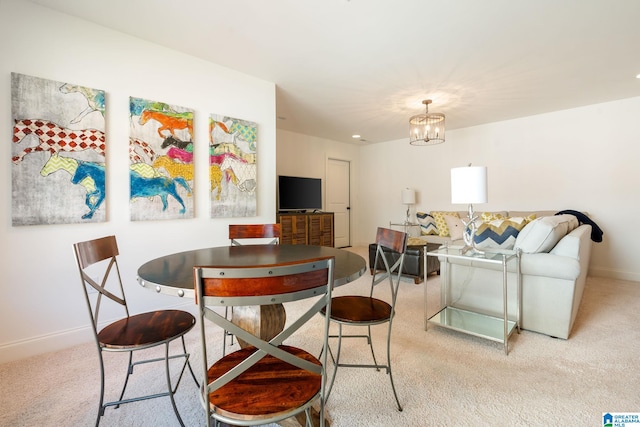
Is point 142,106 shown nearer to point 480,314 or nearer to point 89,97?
point 89,97

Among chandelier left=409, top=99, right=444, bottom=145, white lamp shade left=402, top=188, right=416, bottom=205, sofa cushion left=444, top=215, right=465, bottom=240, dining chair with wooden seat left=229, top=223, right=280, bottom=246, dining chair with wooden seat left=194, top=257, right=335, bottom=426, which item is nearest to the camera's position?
dining chair with wooden seat left=194, top=257, right=335, bottom=426

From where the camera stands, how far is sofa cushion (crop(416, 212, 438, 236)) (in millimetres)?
5074

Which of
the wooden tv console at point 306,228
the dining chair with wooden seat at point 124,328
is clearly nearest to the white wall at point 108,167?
the dining chair with wooden seat at point 124,328

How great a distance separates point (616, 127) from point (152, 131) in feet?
18.8

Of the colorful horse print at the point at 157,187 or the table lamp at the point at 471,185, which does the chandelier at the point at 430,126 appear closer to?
the table lamp at the point at 471,185

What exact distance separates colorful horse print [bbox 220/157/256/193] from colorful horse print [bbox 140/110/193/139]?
1.46ft

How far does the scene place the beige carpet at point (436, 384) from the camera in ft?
4.67

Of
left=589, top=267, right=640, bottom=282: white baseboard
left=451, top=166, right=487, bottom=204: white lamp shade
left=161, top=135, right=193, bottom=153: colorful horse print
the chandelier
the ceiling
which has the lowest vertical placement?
left=589, top=267, right=640, bottom=282: white baseboard

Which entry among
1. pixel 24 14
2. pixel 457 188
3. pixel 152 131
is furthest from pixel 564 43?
pixel 24 14

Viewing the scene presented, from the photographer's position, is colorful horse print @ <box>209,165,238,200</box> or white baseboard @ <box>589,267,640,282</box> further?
white baseboard @ <box>589,267,640,282</box>

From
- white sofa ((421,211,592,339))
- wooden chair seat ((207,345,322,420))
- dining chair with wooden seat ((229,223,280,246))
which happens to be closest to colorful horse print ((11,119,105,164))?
dining chair with wooden seat ((229,223,280,246))

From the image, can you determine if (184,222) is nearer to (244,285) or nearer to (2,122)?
(2,122)

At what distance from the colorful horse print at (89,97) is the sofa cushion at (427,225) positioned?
4.79m

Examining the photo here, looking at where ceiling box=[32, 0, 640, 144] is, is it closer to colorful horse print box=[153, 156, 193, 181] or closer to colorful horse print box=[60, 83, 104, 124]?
colorful horse print box=[60, 83, 104, 124]
